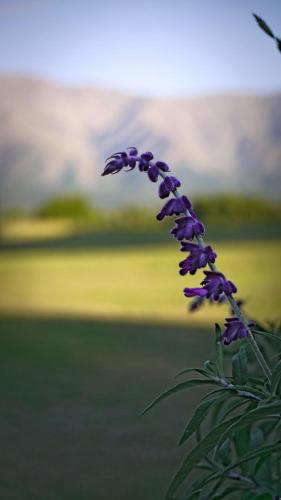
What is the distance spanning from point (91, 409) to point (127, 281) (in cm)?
221

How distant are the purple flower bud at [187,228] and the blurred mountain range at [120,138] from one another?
4.24 m

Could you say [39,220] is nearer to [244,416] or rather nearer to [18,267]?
[18,267]

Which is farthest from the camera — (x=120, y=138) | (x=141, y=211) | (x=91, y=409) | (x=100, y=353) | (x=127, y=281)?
(x=120, y=138)

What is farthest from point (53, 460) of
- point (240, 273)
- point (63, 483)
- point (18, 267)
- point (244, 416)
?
point (18, 267)

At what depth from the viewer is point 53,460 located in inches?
63.9

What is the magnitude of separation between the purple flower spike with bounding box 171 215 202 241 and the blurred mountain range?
13.9 ft

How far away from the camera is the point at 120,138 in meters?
5.09

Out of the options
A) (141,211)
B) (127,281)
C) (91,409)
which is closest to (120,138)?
(141,211)

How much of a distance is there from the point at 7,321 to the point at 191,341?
939 millimetres

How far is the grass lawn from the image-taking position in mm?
1520

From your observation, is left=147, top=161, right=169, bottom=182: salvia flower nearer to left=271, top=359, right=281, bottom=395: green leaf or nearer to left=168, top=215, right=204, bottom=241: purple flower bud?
left=168, top=215, right=204, bottom=241: purple flower bud

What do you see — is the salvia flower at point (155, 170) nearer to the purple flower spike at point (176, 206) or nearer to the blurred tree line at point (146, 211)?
the purple flower spike at point (176, 206)

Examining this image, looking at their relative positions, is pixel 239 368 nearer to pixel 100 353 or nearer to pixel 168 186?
pixel 168 186

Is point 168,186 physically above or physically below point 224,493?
above
